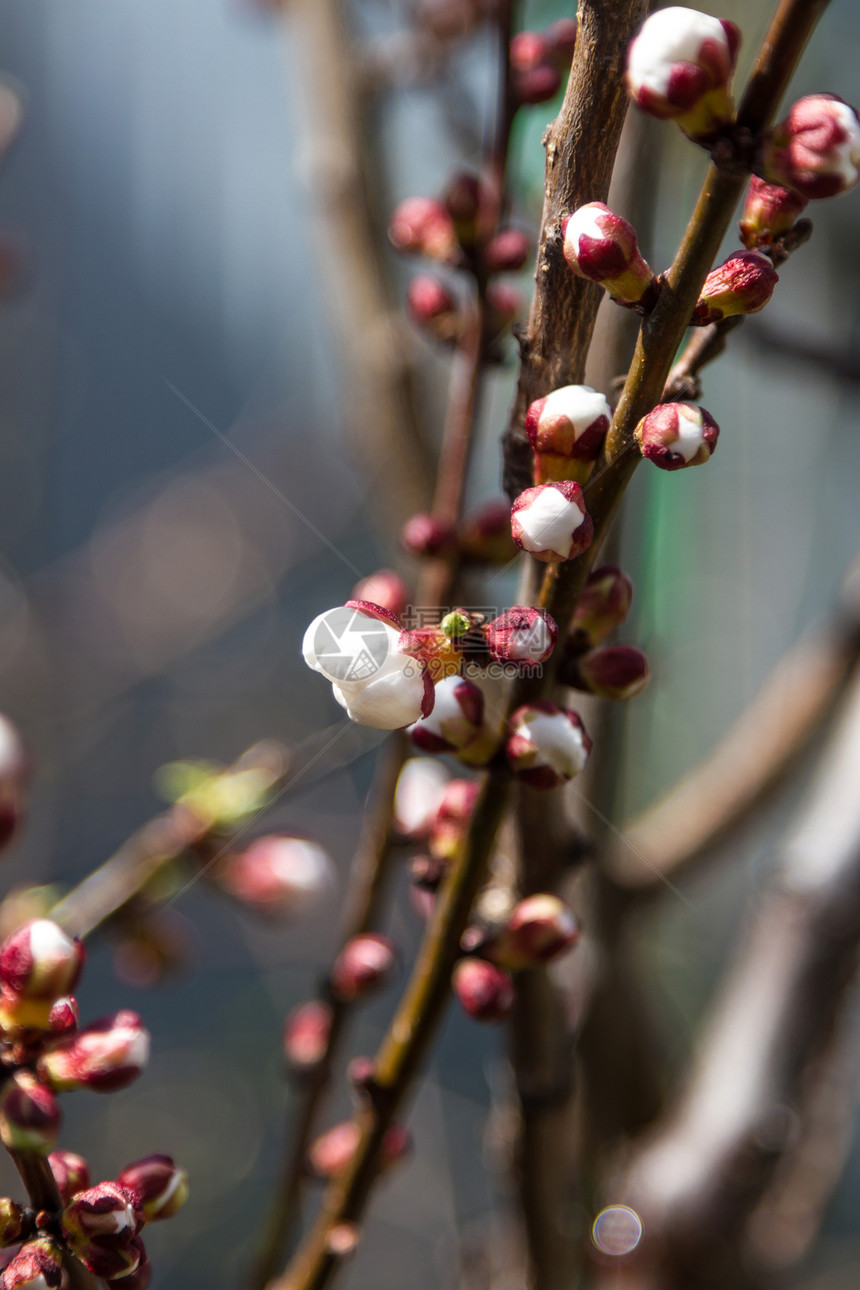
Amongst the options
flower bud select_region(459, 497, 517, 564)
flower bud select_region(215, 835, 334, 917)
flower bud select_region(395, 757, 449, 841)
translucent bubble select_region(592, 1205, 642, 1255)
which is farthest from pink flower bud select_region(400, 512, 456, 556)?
translucent bubble select_region(592, 1205, 642, 1255)

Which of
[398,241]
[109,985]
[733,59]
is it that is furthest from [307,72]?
[109,985]

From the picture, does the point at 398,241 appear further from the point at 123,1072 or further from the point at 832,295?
the point at 832,295

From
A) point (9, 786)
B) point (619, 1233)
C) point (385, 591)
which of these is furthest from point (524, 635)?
point (619, 1233)

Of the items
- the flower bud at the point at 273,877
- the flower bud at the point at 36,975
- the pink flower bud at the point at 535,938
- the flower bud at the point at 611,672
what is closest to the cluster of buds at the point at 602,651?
the flower bud at the point at 611,672

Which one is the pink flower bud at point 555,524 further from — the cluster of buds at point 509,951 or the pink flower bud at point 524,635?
the cluster of buds at point 509,951

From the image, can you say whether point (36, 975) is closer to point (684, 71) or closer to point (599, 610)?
point (599, 610)

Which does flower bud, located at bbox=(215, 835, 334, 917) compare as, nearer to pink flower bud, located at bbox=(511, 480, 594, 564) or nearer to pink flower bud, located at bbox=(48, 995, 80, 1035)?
pink flower bud, located at bbox=(48, 995, 80, 1035)
